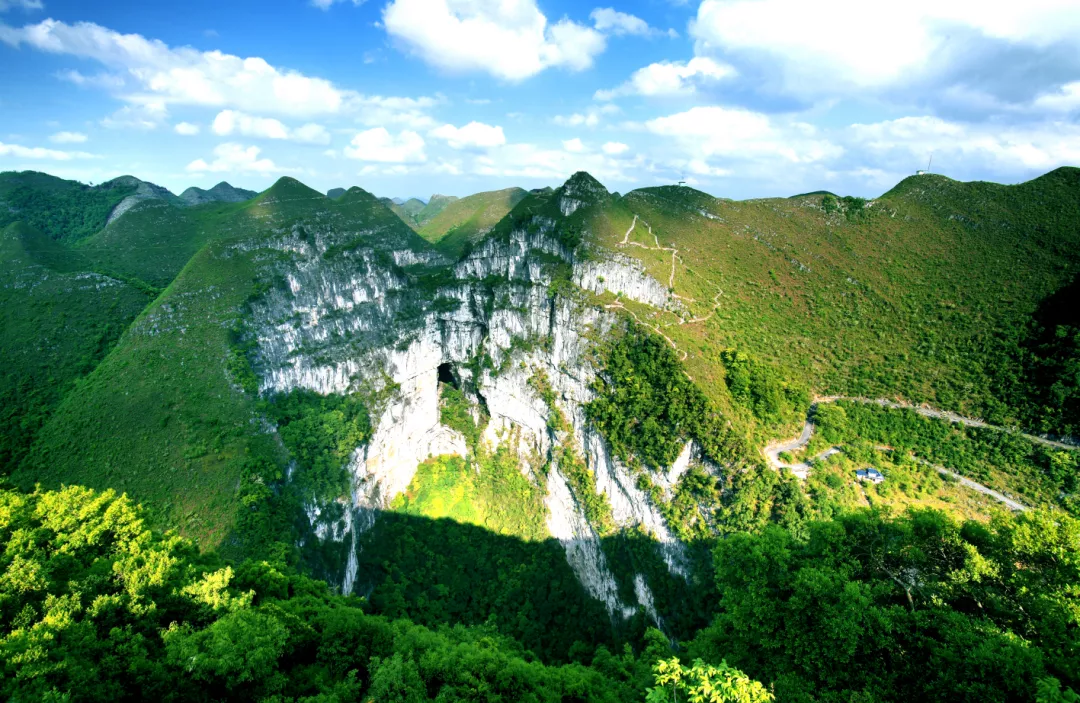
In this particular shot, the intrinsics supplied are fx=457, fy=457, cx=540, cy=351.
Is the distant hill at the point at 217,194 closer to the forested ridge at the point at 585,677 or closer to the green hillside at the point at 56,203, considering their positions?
the green hillside at the point at 56,203

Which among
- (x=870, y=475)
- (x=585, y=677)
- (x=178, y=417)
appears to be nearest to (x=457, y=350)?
(x=178, y=417)


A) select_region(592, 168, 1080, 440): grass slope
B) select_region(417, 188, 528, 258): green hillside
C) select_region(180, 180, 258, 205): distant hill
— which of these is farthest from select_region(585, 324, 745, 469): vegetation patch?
select_region(180, 180, 258, 205): distant hill

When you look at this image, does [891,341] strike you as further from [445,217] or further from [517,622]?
[445,217]

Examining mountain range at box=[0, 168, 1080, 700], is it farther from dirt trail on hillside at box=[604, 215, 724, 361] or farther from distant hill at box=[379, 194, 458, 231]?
distant hill at box=[379, 194, 458, 231]

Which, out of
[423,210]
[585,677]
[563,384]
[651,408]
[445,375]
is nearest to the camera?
[585,677]

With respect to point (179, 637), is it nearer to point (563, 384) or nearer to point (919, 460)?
point (563, 384)

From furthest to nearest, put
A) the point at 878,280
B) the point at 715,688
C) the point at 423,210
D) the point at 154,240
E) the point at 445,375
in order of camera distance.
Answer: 1. the point at 423,210
2. the point at 154,240
3. the point at 445,375
4. the point at 878,280
5. the point at 715,688
